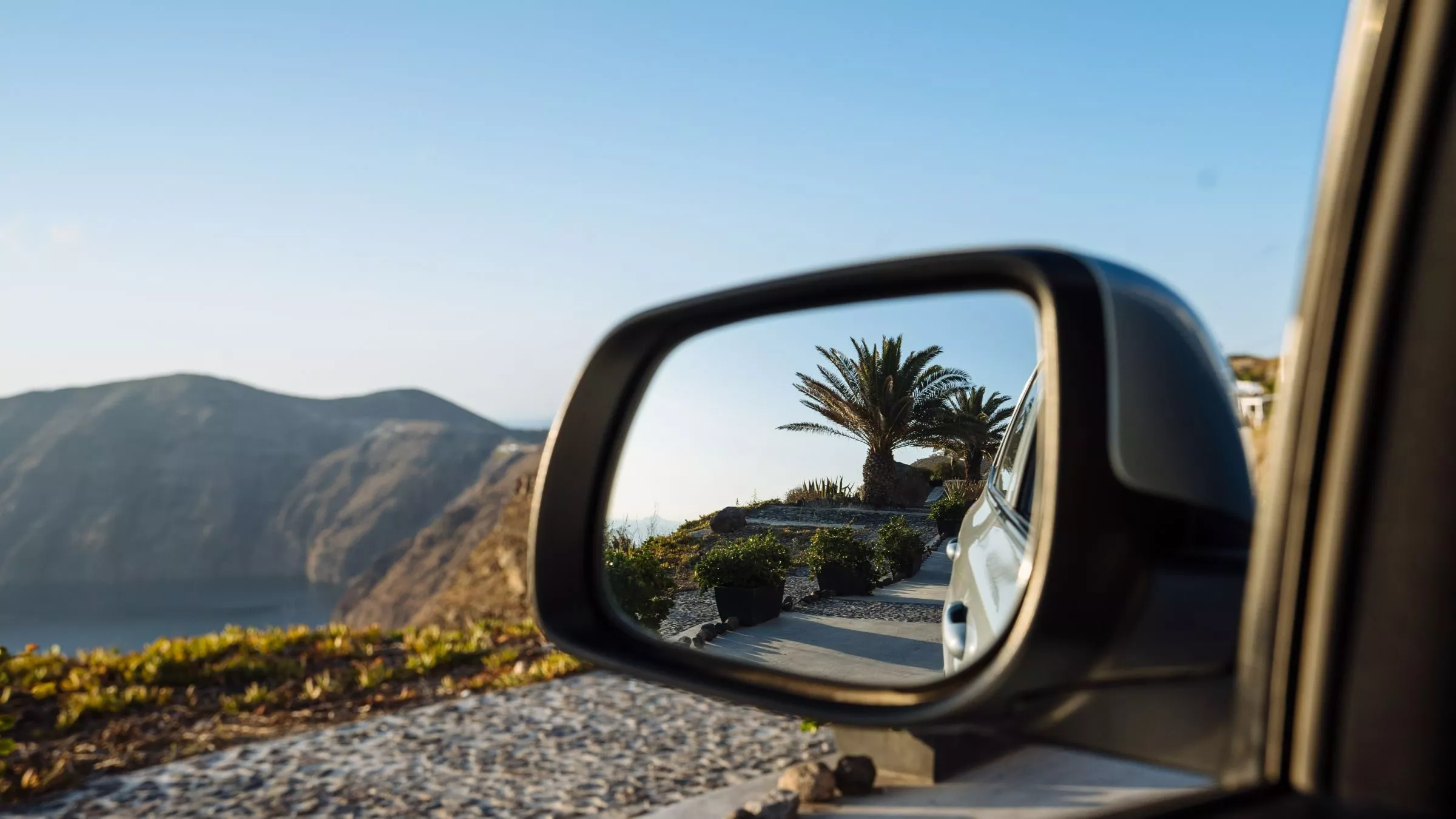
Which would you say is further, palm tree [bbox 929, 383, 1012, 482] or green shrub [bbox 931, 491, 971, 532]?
green shrub [bbox 931, 491, 971, 532]

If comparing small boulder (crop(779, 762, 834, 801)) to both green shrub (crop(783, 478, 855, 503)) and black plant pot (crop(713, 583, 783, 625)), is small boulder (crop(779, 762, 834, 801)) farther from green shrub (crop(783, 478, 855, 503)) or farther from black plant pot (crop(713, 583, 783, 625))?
green shrub (crop(783, 478, 855, 503))

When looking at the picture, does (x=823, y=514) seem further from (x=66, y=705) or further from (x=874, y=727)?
(x=66, y=705)

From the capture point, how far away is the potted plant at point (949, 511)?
147 cm

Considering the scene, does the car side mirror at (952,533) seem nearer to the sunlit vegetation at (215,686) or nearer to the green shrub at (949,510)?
the green shrub at (949,510)

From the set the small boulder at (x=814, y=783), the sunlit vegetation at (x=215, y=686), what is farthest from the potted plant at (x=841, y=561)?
the sunlit vegetation at (x=215, y=686)

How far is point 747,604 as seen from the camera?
148cm

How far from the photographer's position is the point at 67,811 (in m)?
5.87

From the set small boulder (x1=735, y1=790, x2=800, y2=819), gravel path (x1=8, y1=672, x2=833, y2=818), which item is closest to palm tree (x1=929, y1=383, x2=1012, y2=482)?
small boulder (x1=735, y1=790, x2=800, y2=819)

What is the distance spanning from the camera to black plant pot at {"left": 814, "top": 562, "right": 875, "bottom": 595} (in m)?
1.47

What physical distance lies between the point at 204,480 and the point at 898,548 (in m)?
113

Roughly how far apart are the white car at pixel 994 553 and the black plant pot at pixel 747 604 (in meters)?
0.25

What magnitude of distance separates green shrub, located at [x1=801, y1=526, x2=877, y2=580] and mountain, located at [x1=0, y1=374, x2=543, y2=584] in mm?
88097

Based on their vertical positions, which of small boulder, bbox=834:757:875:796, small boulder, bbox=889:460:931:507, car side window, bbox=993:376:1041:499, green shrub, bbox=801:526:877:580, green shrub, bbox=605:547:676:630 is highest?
car side window, bbox=993:376:1041:499

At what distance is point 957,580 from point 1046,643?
68 centimetres
